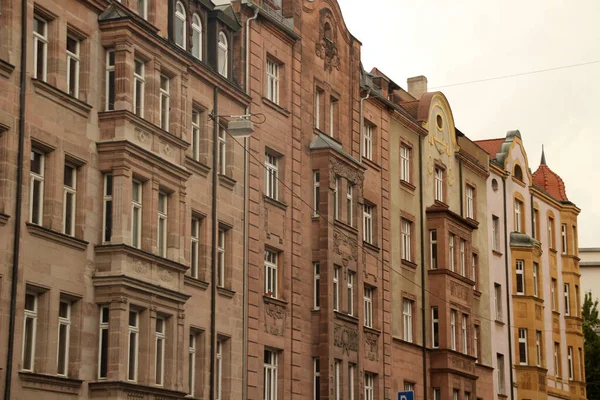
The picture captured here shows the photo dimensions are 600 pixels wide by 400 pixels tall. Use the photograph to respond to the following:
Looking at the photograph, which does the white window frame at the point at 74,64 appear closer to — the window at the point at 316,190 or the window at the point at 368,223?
the window at the point at 316,190

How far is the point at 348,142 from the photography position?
49.5 metres

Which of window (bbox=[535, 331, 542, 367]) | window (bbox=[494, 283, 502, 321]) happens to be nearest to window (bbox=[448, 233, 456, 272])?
window (bbox=[494, 283, 502, 321])

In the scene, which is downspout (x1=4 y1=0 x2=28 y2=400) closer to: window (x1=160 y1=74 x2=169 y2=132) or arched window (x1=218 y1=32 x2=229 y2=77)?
window (x1=160 y1=74 x2=169 y2=132)

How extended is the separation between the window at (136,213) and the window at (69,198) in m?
1.81

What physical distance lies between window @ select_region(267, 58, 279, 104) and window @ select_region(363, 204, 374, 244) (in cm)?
788

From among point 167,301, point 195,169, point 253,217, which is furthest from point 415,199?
point 167,301

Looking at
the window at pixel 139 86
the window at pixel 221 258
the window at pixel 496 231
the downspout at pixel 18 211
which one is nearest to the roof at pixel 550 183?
the window at pixel 496 231

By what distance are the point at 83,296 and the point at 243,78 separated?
11.9 m

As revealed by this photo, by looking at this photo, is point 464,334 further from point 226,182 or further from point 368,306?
point 226,182

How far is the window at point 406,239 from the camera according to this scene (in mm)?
54781

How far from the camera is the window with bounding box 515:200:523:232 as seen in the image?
6831 cm

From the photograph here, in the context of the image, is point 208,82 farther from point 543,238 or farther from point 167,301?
point 543,238

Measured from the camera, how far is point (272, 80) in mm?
45125

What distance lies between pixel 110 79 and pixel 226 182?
7.06 meters
